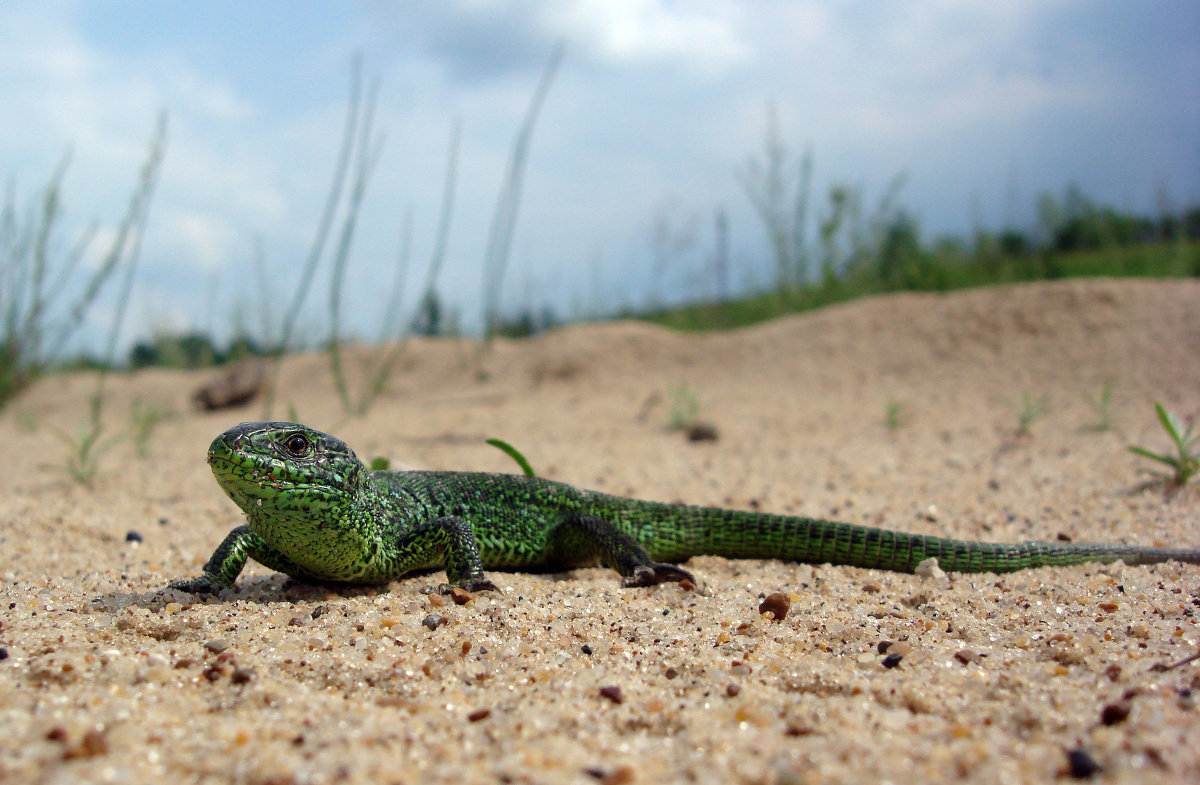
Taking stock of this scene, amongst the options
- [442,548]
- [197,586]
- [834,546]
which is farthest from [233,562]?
[834,546]

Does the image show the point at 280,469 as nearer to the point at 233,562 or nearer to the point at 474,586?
the point at 233,562

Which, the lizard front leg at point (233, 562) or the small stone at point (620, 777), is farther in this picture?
the lizard front leg at point (233, 562)

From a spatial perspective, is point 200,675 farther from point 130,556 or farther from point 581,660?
point 130,556

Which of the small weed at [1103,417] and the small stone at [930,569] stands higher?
the small weed at [1103,417]

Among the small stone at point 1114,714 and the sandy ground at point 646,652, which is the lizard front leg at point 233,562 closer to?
the sandy ground at point 646,652

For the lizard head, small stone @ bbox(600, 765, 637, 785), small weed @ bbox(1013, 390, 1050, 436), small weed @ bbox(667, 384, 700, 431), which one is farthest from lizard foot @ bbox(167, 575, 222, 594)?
small weed @ bbox(1013, 390, 1050, 436)

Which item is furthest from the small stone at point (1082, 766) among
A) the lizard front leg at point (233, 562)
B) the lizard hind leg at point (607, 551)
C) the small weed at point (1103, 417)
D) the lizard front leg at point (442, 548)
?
the small weed at point (1103, 417)

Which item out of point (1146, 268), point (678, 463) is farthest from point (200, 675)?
point (1146, 268)
